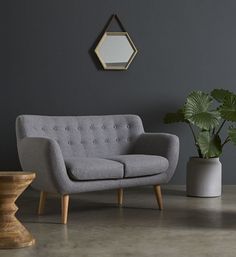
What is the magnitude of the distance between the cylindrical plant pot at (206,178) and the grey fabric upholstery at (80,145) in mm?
709

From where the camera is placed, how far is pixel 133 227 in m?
3.87

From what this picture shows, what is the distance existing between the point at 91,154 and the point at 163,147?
24.6 inches

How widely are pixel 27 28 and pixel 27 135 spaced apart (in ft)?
5.61

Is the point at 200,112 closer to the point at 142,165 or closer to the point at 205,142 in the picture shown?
the point at 205,142

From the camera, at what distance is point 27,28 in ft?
18.5

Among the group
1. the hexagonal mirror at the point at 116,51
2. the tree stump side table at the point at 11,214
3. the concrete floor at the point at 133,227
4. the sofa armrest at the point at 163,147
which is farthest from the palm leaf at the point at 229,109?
the tree stump side table at the point at 11,214

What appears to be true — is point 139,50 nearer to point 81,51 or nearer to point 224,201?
point 81,51

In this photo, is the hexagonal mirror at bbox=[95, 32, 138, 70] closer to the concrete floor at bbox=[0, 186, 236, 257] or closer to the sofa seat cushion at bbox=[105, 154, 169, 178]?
the concrete floor at bbox=[0, 186, 236, 257]

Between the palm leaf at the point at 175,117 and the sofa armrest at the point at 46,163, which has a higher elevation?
the palm leaf at the point at 175,117

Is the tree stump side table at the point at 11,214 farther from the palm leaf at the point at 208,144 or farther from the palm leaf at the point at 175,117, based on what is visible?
the palm leaf at the point at 175,117

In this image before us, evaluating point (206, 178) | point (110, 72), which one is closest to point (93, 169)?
point (206, 178)

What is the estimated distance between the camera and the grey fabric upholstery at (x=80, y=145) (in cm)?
399

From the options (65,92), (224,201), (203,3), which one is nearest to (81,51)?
(65,92)

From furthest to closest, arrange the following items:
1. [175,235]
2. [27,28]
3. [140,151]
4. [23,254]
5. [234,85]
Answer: [234,85] < [27,28] < [140,151] < [175,235] < [23,254]
